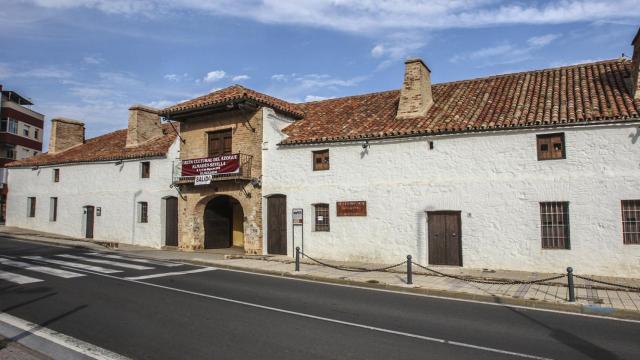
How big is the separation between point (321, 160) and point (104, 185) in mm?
14817

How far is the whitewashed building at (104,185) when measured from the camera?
74.1 feet

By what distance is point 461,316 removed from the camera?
8695 mm

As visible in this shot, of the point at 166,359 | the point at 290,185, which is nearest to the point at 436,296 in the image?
the point at 166,359

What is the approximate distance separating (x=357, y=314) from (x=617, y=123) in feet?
34.3

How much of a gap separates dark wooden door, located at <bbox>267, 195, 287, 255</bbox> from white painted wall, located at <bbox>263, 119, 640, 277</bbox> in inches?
14.6

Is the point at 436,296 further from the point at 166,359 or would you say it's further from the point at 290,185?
the point at 290,185

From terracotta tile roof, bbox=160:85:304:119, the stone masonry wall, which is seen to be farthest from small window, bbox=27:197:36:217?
terracotta tile roof, bbox=160:85:304:119

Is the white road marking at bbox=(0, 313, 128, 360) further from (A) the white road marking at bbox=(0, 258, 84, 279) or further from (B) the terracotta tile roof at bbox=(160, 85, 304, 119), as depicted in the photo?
(B) the terracotta tile roof at bbox=(160, 85, 304, 119)

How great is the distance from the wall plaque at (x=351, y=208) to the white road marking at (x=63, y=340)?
11294 mm

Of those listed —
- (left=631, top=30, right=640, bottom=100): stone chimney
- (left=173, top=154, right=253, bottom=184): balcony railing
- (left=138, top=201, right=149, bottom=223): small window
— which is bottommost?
(left=138, top=201, right=149, bottom=223): small window

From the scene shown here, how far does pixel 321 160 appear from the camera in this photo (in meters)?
17.8

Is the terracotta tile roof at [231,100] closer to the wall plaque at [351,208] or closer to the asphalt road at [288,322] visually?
the wall plaque at [351,208]

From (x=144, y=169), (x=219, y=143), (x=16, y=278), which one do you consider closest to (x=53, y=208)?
(x=144, y=169)

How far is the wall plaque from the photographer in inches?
655
